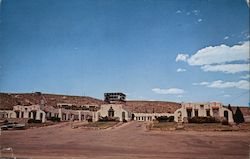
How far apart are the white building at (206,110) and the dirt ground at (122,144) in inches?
27.9

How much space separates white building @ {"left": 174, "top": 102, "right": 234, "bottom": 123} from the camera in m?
11.6

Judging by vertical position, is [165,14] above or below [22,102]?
above

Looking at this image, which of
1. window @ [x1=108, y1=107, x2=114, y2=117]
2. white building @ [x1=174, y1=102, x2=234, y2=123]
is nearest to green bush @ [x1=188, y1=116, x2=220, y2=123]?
white building @ [x1=174, y1=102, x2=234, y2=123]

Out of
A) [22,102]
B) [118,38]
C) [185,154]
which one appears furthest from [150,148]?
[22,102]

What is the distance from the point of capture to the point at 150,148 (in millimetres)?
10680

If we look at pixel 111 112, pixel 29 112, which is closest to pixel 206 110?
pixel 111 112

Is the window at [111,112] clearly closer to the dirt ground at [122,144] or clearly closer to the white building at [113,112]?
the white building at [113,112]

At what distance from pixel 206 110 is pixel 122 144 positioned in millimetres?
3636

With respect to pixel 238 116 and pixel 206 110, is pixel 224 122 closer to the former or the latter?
pixel 206 110

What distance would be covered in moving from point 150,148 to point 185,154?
1376mm

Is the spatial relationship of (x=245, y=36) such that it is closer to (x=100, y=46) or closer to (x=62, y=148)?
(x=100, y=46)

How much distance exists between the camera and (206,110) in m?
12.4

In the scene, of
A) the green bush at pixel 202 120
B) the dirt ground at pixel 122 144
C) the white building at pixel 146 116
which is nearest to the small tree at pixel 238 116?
the dirt ground at pixel 122 144

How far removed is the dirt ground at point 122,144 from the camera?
32.4 ft
